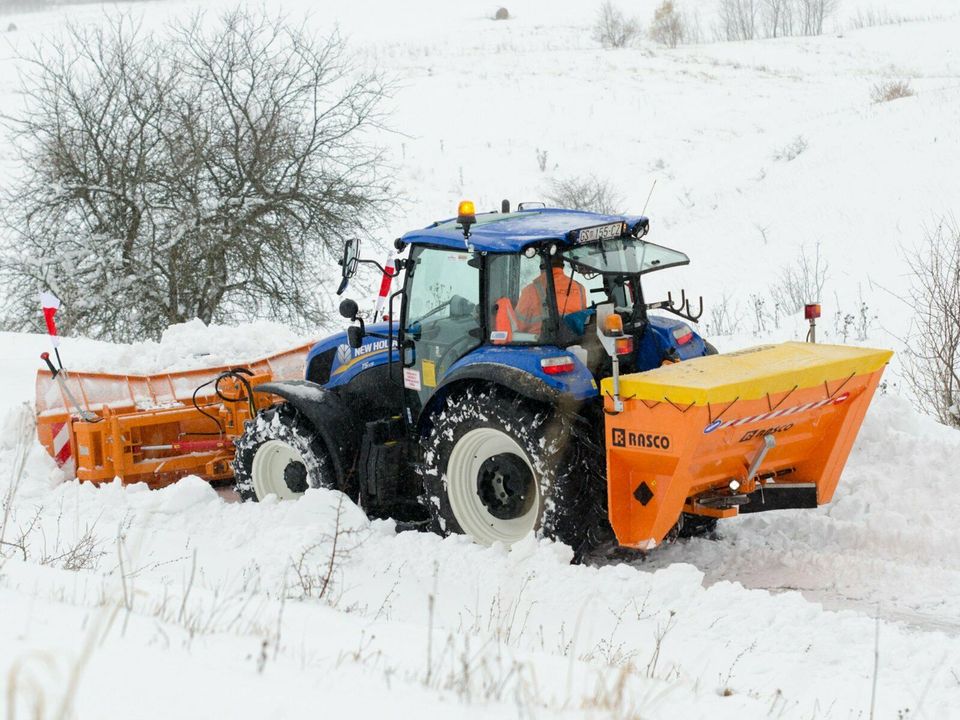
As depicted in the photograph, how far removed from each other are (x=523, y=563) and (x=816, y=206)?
750 inches

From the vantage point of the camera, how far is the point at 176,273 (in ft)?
54.2

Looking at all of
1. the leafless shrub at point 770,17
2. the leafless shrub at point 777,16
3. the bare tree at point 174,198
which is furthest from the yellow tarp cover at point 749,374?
the leafless shrub at point 777,16

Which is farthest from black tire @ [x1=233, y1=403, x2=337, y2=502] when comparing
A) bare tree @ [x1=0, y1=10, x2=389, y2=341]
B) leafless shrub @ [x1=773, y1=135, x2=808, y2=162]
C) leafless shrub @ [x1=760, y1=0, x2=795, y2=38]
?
leafless shrub @ [x1=760, y1=0, x2=795, y2=38]

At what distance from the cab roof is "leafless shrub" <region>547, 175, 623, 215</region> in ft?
64.9

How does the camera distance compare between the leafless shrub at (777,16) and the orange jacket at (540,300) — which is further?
the leafless shrub at (777,16)

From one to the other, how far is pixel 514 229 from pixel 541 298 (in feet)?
1.51

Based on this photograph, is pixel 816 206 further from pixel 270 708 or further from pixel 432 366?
→ pixel 270 708

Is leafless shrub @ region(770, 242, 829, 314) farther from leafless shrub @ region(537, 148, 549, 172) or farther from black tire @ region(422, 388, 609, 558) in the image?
leafless shrub @ region(537, 148, 549, 172)

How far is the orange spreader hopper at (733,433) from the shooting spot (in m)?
5.55

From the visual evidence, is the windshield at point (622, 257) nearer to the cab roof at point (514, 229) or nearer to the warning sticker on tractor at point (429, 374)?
the cab roof at point (514, 229)

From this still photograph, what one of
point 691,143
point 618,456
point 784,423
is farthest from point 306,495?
point 691,143

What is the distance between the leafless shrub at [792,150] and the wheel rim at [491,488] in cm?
2256

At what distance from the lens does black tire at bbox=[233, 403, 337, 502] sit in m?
7.33

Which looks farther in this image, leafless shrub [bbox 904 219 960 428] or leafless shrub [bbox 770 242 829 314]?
leafless shrub [bbox 770 242 829 314]
